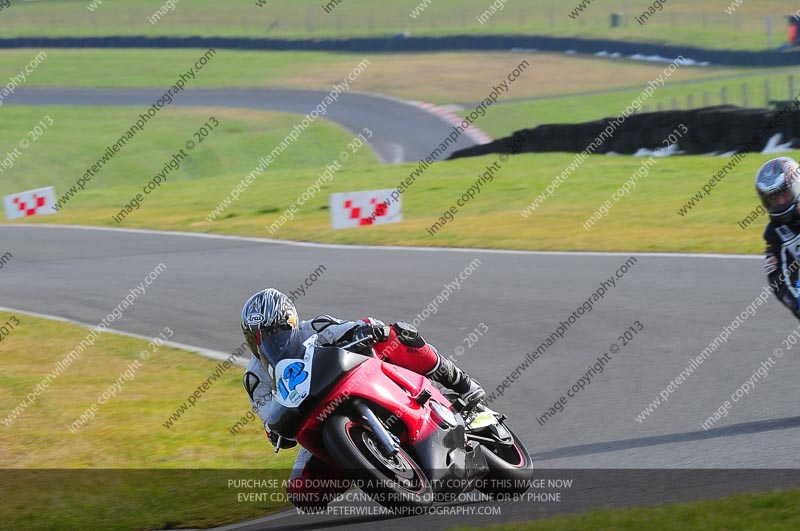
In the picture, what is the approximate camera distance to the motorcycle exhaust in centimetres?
595

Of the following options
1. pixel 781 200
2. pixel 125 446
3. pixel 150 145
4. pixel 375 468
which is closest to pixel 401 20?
pixel 150 145

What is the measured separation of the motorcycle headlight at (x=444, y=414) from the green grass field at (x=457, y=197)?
8.51m

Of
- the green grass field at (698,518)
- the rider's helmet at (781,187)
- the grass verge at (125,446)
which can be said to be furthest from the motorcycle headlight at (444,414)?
the rider's helmet at (781,187)

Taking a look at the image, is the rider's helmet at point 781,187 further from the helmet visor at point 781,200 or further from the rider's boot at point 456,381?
the rider's boot at point 456,381

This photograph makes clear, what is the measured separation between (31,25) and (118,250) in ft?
212

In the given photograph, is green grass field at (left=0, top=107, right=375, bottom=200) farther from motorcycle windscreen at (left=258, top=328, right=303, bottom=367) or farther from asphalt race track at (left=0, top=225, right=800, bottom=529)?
motorcycle windscreen at (left=258, top=328, right=303, bottom=367)

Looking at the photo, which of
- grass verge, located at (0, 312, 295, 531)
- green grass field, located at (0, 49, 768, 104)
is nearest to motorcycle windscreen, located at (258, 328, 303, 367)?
grass verge, located at (0, 312, 295, 531)

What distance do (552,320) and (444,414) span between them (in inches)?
207

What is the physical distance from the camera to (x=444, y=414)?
21.1ft

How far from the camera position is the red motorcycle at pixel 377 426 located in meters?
5.82

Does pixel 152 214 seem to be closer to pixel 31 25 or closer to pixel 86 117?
pixel 86 117

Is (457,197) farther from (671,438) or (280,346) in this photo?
(280,346)

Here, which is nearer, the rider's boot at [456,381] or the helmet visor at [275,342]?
the helmet visor at [275,342]

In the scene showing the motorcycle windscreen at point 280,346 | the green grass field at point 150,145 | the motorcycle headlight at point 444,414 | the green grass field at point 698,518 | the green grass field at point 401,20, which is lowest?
the green grass field at point 401,20
